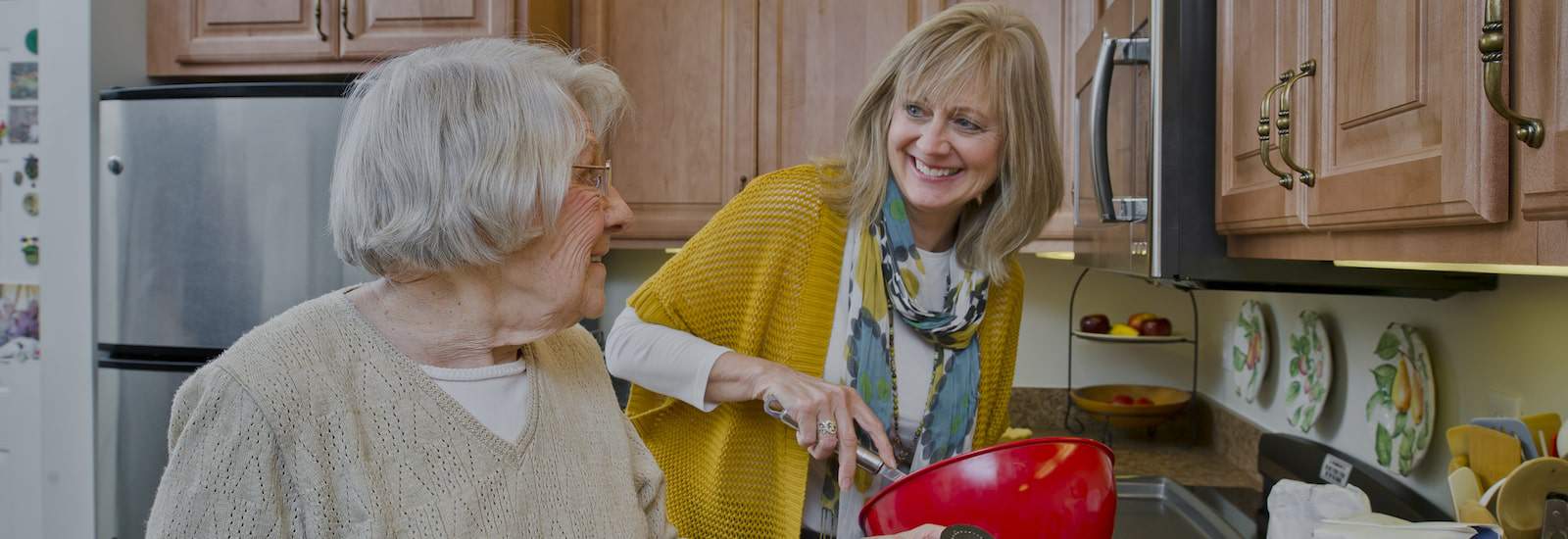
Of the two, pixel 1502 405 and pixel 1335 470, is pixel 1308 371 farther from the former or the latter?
pixel 1502 405

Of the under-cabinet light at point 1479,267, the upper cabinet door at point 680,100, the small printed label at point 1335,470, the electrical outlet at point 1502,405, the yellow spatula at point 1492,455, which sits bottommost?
the small printed label at point 1335,470

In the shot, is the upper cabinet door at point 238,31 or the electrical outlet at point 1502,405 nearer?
the electrical outlet at point 1502,405

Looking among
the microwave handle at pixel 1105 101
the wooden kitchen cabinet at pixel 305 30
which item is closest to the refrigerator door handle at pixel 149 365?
the wooden kitchen cabinet at pixel 305 30

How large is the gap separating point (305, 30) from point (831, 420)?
1.74 metres

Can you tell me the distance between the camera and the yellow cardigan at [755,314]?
1227 millimetres

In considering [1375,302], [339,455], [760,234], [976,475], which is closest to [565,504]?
[339,455]

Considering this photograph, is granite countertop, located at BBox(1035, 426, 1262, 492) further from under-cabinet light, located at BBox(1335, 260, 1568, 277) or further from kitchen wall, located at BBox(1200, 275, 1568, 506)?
under-cabinet light, located at BBox(1335, 260, 1568, 277)

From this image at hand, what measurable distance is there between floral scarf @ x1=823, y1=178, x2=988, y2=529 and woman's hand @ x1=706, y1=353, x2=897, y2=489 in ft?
0.58

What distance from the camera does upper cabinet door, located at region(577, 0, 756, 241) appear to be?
2342mm

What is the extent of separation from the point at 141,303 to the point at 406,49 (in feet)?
2.36

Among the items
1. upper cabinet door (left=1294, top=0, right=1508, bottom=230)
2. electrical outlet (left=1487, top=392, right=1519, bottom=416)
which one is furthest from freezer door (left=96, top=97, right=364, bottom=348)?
electrical outlet (left=1487, top=392, right=1519, bottom=416)

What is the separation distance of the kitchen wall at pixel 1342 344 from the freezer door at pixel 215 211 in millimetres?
888

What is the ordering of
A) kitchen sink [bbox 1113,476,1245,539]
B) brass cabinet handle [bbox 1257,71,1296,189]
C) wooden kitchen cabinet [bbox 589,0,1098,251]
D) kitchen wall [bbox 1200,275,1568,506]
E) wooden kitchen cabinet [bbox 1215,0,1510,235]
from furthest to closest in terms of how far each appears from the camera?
wooden kitchen cabinet [bbox 589,0,1098,251] → kitchen sink [bbox 1113,476,1245,539] → kitchen wall [bbox 1200,275,1568,506] → brass cabinet handle [bbox 1257,71,1296,189] → wooden kitchen cabinet [bbox 1215,0,1510,235]

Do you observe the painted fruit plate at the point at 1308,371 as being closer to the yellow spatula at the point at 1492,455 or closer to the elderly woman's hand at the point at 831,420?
the yellow spatula at the point at 1492,455
